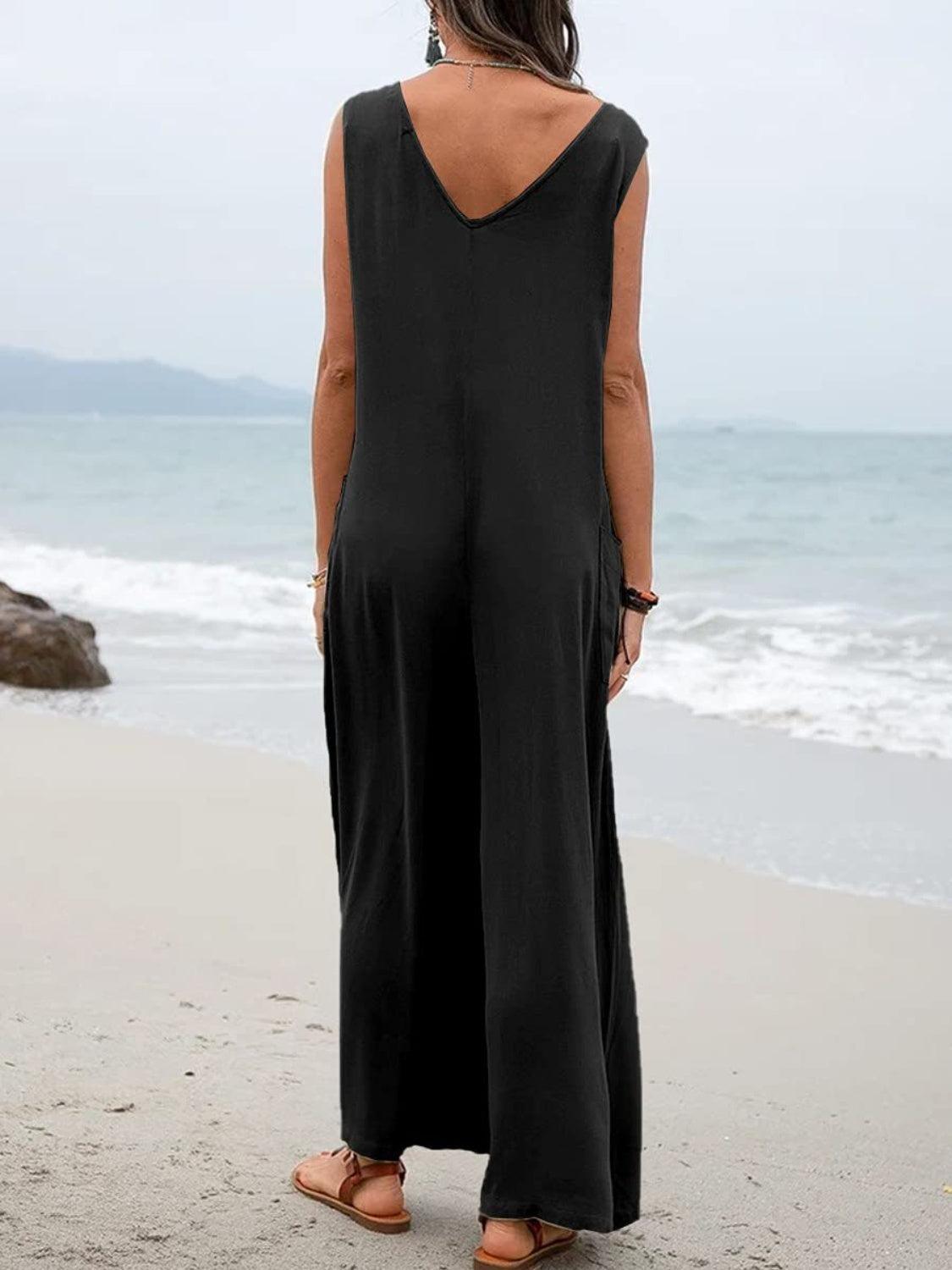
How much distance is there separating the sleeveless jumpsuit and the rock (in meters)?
6.14

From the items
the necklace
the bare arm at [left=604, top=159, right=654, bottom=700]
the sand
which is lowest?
the sand

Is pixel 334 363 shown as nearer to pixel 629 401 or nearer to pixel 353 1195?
pixel 629 401

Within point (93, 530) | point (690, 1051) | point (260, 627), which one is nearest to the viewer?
point (690, 1051)

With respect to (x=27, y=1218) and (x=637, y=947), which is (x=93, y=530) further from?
(x=27, y=1218)

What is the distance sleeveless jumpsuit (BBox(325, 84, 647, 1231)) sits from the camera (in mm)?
2193

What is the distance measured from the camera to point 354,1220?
7.95ft

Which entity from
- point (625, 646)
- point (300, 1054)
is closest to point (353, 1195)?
point (300, 1054)

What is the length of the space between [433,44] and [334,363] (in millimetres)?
476

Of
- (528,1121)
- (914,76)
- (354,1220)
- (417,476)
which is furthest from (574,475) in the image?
(914,76)

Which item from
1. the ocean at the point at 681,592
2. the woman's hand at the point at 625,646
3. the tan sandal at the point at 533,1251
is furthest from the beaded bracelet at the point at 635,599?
the ocean at the point at 681,592

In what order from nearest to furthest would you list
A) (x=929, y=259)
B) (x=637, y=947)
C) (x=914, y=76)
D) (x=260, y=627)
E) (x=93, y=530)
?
1. (x=637, y=947)
2. (x=260, y=627)
3. (x=93, y=530)
4. (x=914, y=76)
5. (x=929, y=259)

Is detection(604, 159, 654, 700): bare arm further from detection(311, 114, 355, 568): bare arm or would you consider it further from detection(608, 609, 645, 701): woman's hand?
detection(311, 114, 355, 568): bare arm

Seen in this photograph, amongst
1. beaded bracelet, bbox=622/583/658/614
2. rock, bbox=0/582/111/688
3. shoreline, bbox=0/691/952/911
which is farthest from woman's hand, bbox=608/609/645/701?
rock, bbox=0/582/111/688

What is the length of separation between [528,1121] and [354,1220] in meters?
0.38
